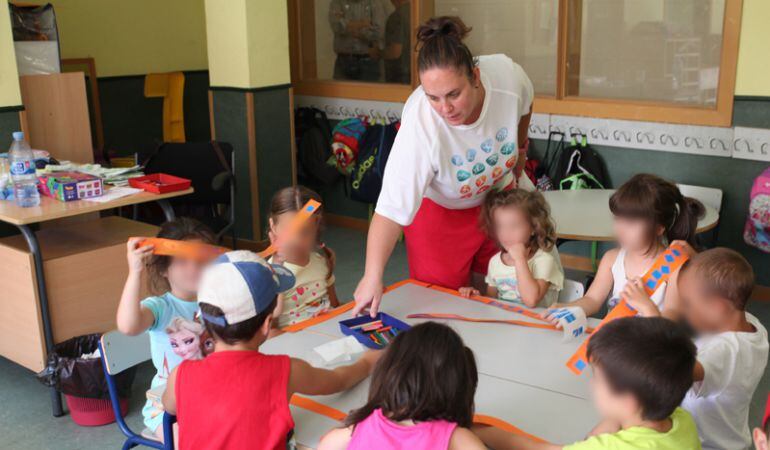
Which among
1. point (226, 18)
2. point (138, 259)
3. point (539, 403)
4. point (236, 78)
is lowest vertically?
point (539, 403)

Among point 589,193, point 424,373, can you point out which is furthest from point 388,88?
point 424,373

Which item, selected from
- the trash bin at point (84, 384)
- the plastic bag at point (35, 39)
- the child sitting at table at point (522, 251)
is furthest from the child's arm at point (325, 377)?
the plastic bag at point (35, 39)

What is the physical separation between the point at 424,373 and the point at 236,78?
3.95 metres

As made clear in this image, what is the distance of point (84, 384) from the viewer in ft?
9.60

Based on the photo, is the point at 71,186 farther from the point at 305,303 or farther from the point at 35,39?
the point at 305,303

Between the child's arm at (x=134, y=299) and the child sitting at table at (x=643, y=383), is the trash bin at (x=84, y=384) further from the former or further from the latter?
the child sitting at table at (x=643, y=383)

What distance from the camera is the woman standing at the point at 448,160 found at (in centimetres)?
218

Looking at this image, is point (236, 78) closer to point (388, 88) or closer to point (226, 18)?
point (226, 18)

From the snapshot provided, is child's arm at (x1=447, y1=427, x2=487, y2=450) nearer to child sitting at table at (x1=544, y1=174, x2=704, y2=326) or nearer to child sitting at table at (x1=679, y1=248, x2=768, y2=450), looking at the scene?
child sitting at table at (x1=679, y1=248, x2=768, y2=450)

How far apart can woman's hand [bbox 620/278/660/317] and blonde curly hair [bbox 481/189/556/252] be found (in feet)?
2.32

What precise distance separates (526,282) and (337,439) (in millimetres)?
1157

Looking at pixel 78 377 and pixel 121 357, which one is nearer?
pixel 121 357

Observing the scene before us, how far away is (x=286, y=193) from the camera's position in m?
2.63

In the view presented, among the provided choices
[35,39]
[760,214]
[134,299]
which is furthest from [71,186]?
[760,214]
